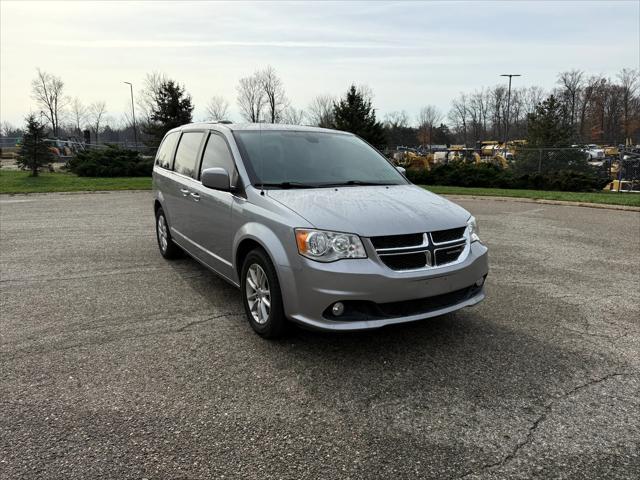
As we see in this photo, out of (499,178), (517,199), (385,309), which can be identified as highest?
(499,178)

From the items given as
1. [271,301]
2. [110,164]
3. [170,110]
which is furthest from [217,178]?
[170,110]

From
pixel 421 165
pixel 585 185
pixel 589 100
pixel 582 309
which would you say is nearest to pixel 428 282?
pixel 582 309

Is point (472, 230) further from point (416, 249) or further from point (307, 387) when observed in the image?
point (307, 387)

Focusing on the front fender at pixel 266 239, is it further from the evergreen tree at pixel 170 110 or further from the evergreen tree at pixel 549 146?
the evergreen tree at pixel 170 110

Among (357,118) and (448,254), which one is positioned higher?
(357,118)

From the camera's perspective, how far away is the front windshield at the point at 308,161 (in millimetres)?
4469

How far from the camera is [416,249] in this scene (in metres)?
3.62

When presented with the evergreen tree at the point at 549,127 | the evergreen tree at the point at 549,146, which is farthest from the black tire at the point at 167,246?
the evergreen tree at the point at 549,127

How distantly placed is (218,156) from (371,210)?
1926 mm

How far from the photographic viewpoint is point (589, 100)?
2958 inches

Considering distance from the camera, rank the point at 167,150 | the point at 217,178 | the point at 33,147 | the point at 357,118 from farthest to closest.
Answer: the point at 357,118
the point at 33,147
the point at 167,150
the point at 217,178

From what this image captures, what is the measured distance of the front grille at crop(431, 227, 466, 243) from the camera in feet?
12.3

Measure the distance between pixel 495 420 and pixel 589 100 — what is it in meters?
85.4

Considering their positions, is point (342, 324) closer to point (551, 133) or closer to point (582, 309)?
point (582, 309)
